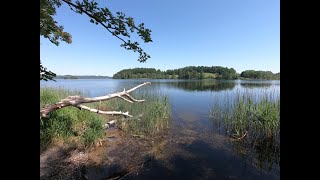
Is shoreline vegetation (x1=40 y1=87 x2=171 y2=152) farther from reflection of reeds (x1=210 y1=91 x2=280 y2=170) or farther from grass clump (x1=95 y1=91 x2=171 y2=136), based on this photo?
reflection of reeds (x1=210 y1=91 x2=280 y2=170)

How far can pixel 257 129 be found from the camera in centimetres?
723

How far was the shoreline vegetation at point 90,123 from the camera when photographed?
6.08m

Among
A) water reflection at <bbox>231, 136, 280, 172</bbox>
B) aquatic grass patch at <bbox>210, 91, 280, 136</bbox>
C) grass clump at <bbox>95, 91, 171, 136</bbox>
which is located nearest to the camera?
water reflection at <bbox>231, 136, 280, 172</bbox>

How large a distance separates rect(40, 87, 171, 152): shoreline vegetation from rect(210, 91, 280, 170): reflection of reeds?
9.88 feet

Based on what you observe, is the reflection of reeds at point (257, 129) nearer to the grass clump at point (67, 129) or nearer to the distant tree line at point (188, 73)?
the grass clump at point (67, 129)

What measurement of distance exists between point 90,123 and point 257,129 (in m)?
5.87

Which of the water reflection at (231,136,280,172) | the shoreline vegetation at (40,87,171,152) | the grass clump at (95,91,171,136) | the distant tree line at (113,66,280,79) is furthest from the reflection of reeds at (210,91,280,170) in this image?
the distant tree line at (113,66,280,79)

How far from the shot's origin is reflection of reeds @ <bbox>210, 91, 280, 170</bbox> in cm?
591

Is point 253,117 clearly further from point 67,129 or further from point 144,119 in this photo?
point 67,129

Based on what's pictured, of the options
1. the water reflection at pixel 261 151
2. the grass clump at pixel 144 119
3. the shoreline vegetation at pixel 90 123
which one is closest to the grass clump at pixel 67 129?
the shoreline vegetation at pixel 90 123

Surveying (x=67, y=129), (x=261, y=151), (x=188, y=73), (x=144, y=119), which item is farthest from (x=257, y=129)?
(x=188, y=73)

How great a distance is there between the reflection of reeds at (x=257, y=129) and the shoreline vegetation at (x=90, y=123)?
301cm
